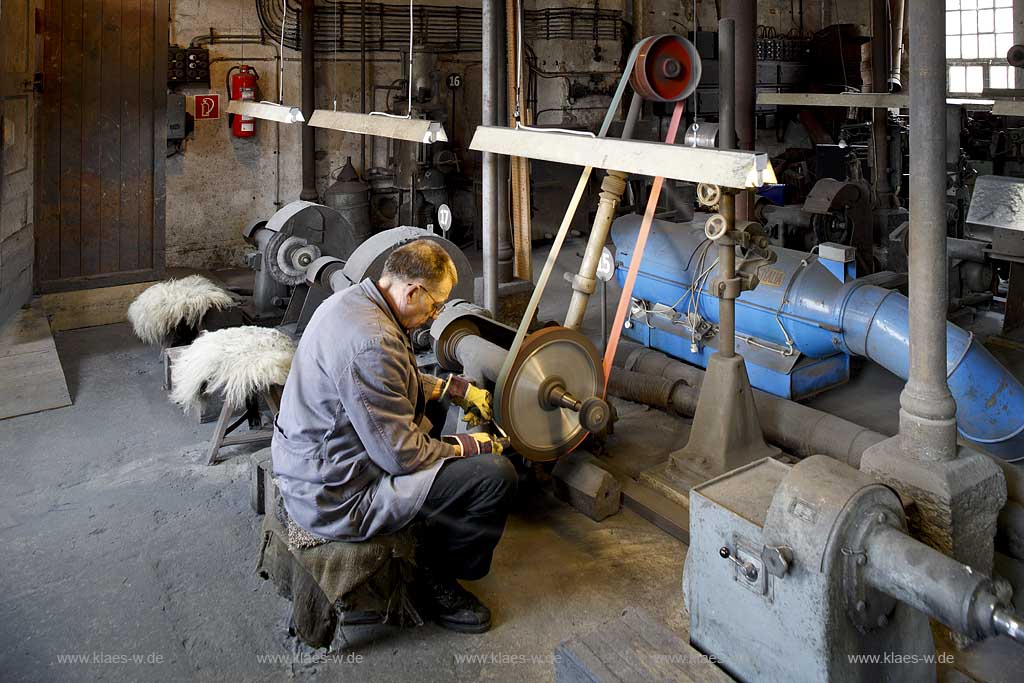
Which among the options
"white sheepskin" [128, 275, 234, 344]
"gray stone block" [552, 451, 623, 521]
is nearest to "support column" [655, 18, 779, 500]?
"gray stone block" [552, 451, 623, 521]

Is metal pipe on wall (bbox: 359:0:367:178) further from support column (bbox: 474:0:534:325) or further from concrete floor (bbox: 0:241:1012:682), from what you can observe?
concrete floor (bbox: 0:241:1012:682)

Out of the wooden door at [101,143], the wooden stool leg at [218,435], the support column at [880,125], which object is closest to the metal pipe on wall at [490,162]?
the wooden stool leg at [218,435]

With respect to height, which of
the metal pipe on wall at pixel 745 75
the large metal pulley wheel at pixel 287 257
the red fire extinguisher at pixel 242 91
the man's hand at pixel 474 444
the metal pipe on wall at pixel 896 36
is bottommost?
the man's hand at pixel 474 444

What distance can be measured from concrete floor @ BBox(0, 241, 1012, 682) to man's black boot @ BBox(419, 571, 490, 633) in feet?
0.17

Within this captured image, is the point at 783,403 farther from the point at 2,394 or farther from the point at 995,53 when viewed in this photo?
the point at 995,53

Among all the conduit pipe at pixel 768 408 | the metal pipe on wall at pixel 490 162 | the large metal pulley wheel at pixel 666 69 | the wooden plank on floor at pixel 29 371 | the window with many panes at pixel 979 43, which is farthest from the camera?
the window with many panes at pixel 979 43

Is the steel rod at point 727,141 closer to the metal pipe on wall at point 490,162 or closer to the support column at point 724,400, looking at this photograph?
the support column at point 724,400

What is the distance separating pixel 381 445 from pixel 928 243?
177 centimetres

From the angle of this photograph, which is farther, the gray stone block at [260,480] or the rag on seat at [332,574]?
the gray stone block at [260,480]

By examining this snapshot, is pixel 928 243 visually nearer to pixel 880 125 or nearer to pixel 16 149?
pixel 16 149

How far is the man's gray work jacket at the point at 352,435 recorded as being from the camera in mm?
2613

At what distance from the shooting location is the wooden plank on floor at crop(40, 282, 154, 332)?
6.48 metres

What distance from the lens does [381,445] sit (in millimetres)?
2639

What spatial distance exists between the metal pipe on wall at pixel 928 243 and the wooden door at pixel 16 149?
4968mm
